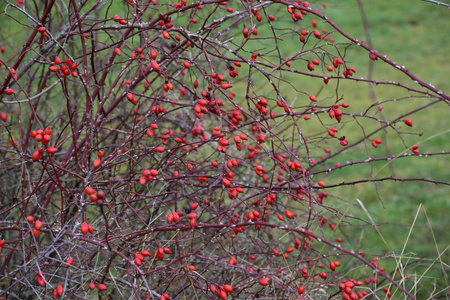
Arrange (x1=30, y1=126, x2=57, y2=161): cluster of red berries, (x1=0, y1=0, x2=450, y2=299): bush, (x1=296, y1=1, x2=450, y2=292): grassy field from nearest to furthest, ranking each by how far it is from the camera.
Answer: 1. (x1=30, y1=126, x2=57, y2=161): cluster of red berries
2. (x1=0, y1=0, x2=450, y2=299): bush
3. (x1=296, y1=1, x2=450, y2=292): grassy field

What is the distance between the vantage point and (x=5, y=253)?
109 inches

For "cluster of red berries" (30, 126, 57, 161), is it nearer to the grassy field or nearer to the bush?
the bush

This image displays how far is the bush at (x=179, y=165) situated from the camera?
2.01m

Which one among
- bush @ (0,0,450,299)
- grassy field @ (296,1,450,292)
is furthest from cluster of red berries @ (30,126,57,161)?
grassy field @ (296,1,450,292)

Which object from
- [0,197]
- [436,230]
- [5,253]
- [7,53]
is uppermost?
[7,53]

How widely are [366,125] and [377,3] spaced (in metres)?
5.96

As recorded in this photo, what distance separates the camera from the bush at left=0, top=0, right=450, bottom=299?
2.01m

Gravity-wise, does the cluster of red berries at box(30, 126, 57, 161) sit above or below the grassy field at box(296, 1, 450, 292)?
above

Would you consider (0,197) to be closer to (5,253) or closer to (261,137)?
(5,253)

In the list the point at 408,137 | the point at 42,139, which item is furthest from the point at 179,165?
the point at 408,137

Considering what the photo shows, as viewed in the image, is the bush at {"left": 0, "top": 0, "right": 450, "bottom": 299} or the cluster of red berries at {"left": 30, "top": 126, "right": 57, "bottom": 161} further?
the bush at {"left": 0, "top": 0, "right": 450, "bottom": 299}

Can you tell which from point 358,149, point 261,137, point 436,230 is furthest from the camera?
point 358,149

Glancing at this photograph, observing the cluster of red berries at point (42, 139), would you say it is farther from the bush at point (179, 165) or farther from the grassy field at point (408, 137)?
the grassy field at point (408, 137)

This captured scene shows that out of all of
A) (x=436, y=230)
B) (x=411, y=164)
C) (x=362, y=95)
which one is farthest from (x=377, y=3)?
(x=436, y=230)
